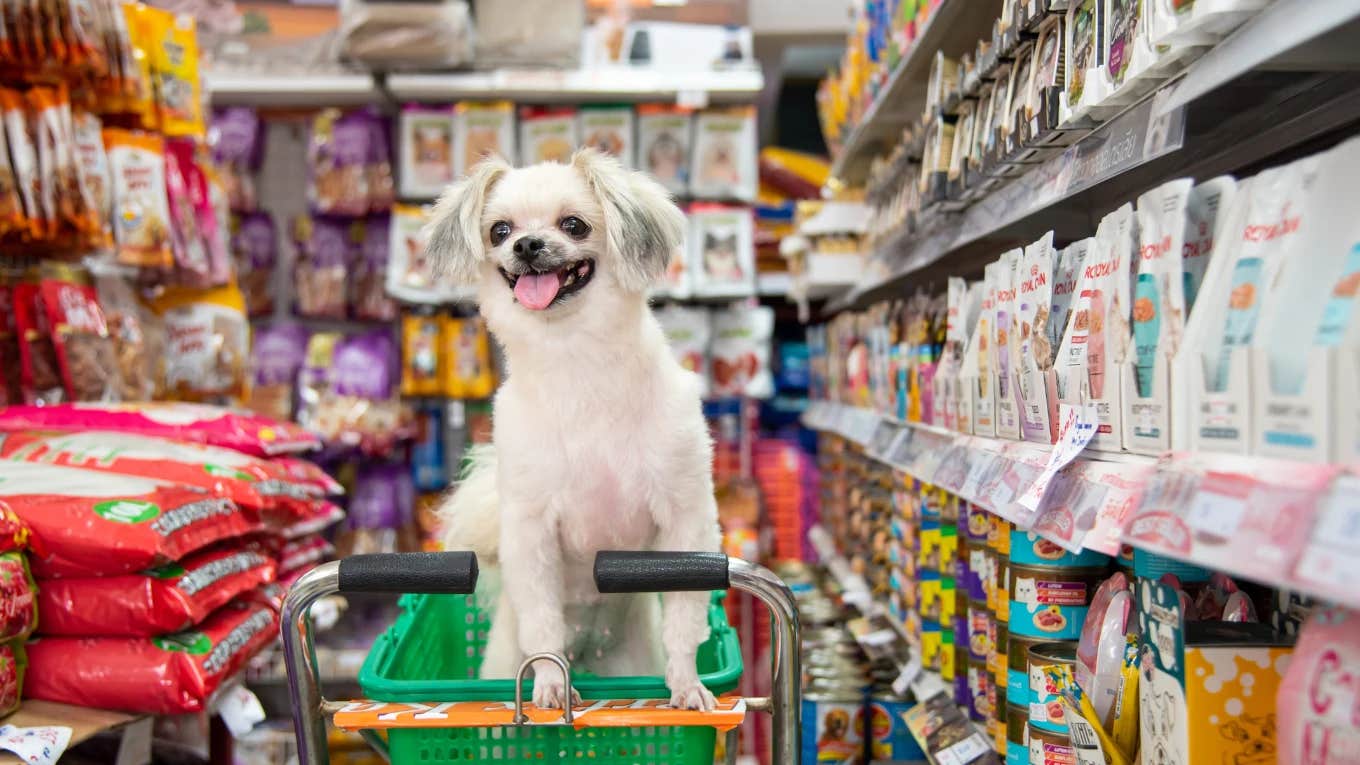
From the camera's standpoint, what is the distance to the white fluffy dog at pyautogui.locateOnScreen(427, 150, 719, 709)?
168cm

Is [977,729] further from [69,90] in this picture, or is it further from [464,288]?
[69,90]

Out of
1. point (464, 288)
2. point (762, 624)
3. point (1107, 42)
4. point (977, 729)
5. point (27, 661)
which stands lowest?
point (762, 624)

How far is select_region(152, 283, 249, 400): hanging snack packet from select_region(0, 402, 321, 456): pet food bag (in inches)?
19.7

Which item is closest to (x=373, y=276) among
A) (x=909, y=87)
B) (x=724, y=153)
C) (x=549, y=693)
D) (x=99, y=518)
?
(x=724, y=153)

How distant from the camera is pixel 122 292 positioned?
2805mm

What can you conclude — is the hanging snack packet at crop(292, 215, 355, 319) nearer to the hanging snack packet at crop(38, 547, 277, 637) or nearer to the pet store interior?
the pet store interior

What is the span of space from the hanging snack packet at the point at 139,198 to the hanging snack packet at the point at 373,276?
6.58 feet

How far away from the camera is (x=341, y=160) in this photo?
15.2 ft

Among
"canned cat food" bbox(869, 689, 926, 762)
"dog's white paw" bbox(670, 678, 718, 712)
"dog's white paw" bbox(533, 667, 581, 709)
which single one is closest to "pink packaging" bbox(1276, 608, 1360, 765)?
"dog's white paw" bbox(670, 678, 718, 712)

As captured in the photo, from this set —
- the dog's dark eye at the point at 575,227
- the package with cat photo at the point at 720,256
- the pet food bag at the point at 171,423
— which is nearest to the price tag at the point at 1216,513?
the dog's dark eye at the point at 575,227

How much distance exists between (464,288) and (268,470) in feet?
2.79

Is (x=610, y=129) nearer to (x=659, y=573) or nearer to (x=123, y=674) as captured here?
(x=123, y=674)

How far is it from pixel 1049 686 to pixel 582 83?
3.75 meters

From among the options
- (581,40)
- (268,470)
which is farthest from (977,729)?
(581,40)
